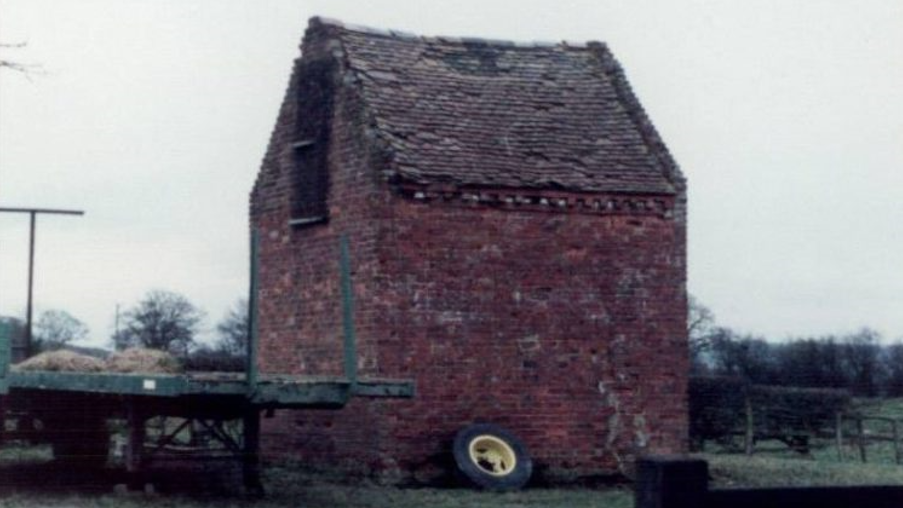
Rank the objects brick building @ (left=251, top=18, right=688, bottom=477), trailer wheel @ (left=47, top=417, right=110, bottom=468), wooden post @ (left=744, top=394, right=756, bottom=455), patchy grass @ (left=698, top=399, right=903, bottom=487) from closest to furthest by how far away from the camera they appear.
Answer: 1. trailer wheel @ (left=47, top=417, right=110, bottom=468)
2. brick building @ (left=251, top=18, right=688, bottom=477)
3. patchy grass @ (left=698, top=399, right=903, bottom=487)
4. wooden post @ (left=744, top=394, right=756, bottom=455)

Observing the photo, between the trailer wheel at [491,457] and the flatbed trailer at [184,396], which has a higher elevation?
the flatbed trailer at [184,396]

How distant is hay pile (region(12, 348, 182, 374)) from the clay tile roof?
4635mm

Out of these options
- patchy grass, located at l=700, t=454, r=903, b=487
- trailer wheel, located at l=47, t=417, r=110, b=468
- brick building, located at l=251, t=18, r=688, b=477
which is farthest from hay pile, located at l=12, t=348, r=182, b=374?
patchy grass, located at l=700, t=454, r=903, b=487

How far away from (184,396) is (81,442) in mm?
5069

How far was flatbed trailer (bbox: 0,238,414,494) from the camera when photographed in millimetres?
13930

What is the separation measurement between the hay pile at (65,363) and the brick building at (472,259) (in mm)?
4378

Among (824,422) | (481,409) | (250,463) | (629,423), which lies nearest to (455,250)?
(481,409)

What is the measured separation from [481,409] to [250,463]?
4591 millimetres

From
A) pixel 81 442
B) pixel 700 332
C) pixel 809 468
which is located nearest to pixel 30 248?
pixel 81 442

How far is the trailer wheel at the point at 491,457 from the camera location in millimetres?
18828

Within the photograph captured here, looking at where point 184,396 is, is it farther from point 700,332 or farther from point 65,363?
point 700,332

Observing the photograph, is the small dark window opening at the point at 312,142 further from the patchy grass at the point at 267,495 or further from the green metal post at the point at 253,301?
the green metal post at the point at 253,301

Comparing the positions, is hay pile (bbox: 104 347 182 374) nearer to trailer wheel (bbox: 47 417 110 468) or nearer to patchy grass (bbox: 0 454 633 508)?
patchy grass (bbox: 0 454 633 508)

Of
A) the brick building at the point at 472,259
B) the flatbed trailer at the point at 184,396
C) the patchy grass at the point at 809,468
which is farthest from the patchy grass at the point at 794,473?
the flatbed trailer at the point at 184,396
